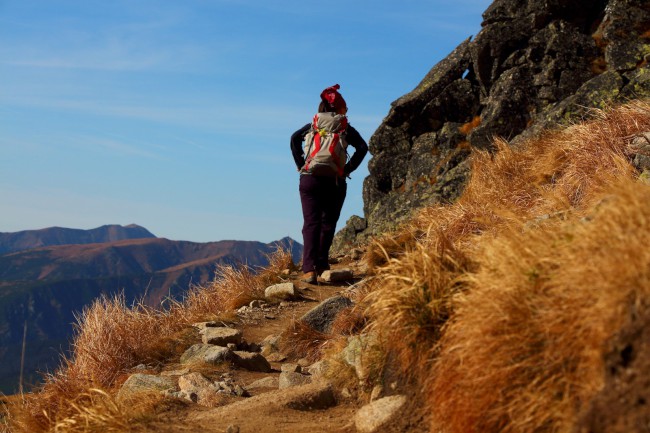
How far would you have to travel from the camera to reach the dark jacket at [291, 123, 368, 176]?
36.2ft

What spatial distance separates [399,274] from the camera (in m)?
5.30

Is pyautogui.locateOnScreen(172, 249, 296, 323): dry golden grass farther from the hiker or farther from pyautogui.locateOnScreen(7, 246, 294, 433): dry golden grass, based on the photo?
the hiker

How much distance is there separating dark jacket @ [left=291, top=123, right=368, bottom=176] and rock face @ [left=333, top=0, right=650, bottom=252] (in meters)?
3.96

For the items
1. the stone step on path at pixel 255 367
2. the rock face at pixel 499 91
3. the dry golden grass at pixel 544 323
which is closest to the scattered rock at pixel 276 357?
the stone step on path at pixel 255 367

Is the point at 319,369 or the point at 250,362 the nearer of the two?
the point at 319,369

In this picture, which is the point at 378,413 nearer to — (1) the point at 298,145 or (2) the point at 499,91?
(1) the point at 298,145

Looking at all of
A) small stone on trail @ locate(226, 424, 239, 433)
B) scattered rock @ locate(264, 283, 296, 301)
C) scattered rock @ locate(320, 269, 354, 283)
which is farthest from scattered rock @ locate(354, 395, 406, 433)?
scattered rock @ locate(320, 269, 354, 283)

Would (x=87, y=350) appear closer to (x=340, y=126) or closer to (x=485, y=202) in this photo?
(x=340, y=126)

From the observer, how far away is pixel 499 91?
16969 millimetres

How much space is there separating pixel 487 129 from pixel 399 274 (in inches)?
454

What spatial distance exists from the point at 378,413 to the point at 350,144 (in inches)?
257

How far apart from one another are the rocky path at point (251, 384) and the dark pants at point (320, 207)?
112cm

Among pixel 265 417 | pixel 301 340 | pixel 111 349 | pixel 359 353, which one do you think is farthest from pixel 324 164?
pixel 265 417

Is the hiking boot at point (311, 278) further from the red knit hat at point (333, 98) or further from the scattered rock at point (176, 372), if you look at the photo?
the scattered rock at point (176, 372)
